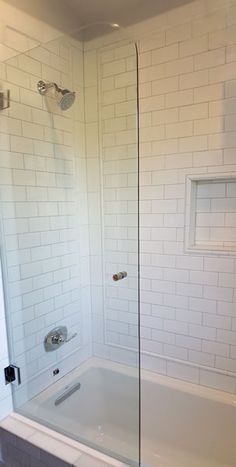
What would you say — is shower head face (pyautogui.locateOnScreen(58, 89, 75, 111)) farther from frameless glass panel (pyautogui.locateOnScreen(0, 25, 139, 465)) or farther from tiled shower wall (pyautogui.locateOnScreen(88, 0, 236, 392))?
tiled shower wall (pyautogui.locateOnScreen(88, 0, 236, 392))

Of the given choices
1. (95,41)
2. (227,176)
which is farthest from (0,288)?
(95,41)

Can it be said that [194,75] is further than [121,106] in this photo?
No

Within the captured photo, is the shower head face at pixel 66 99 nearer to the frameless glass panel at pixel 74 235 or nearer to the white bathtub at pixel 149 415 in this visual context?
the frameless glass panel at pixel 74 235

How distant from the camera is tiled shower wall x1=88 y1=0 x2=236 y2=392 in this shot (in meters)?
1.70

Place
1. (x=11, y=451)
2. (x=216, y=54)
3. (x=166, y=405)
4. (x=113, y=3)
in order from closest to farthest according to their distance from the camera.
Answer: (x=11, y=451) → (x=216, y=54) → (x=113, y=3) → (x=166, y=405)

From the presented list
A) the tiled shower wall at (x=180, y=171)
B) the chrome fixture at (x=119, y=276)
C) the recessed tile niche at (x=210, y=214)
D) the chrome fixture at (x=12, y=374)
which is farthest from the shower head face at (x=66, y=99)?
the chrome fixture at (x=12, y=374)

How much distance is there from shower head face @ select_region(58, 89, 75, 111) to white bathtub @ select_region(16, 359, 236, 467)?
5.85 feet

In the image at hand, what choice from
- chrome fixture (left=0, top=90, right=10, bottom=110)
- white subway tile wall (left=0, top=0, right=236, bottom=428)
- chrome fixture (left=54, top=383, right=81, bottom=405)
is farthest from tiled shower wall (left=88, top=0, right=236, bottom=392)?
chrome fixture (left=0, top=90, right=10, bottom=110)

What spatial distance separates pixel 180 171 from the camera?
1.87 m

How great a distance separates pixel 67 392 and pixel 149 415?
1.87 ft

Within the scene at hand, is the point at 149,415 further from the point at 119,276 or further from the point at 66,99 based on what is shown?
the point at 66,99

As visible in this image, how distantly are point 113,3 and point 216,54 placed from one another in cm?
72

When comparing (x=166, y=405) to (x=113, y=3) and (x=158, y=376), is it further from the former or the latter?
(x=113, y=3)

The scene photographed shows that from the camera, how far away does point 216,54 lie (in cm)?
167
